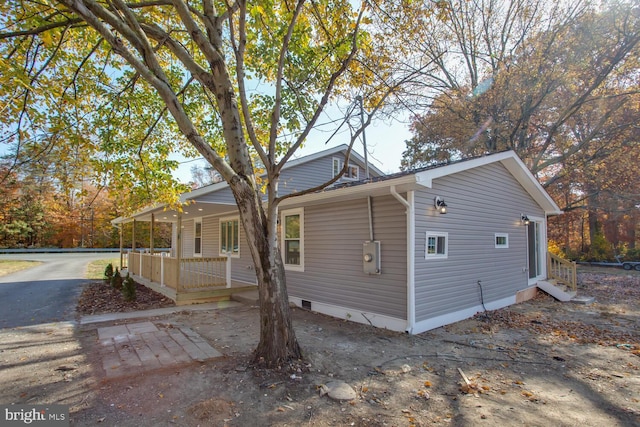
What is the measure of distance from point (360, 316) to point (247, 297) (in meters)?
3.53

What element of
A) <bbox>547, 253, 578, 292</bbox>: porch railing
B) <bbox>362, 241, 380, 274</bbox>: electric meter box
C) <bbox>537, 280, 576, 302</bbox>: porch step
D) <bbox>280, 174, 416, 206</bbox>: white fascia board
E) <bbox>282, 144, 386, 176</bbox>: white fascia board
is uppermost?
<bbox>282, 144, 386, 176</bbox>: white fascia board

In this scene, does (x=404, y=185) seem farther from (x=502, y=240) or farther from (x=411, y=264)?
(x=502, y=240)

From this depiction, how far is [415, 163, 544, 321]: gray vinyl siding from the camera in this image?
255 inches

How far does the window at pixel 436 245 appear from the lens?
21.6 ft

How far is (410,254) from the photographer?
20.0 feet

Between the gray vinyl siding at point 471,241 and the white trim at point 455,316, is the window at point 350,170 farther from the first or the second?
the white trim at point 455,316

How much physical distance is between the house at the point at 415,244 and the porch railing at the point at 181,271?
0.37ft

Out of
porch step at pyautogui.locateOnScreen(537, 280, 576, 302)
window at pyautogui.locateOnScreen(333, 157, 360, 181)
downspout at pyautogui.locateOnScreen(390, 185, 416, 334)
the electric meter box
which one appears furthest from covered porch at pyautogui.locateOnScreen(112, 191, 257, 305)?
porch step at pyautogui.locateOnScreen(537, 280, 576, 302)

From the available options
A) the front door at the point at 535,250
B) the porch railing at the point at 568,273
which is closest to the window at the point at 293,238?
the front door at the point at 535,250

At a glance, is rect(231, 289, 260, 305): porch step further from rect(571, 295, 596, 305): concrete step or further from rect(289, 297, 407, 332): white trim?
rect(571, 295, 596, 305): concrete step

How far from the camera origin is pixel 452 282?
7.11 m

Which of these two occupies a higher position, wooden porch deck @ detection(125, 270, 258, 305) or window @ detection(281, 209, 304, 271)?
window @ detection(281, 209, 304, 271)

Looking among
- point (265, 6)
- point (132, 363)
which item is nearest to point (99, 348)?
point (132, 363)

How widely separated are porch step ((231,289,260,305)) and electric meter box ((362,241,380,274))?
11.5 feet
